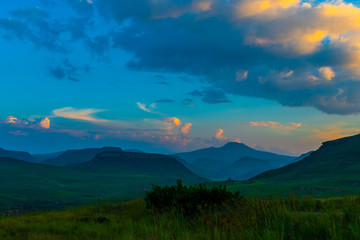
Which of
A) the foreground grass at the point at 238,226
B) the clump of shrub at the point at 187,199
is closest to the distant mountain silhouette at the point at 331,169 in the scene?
the clump of shrub at the point at 187,199

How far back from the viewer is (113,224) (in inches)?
469

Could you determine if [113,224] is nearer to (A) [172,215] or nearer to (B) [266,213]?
(A) [172,215]

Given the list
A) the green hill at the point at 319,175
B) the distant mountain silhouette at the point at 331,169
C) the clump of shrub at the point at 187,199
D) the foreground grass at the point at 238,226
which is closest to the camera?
the foreground grass at the point at 238,226

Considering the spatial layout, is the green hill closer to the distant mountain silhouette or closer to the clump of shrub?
the distant mountain silhouette

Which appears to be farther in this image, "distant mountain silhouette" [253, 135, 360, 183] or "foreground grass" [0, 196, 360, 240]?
"distant mountain silhouette" [253, 135, 360, 183]

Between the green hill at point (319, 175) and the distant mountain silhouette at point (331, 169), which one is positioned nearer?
the green hill at point (319, 175)

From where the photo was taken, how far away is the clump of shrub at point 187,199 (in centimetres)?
1388

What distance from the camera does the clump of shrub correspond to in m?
13.9

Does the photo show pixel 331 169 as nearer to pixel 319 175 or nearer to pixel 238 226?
pixel 319 175

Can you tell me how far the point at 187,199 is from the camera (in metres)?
14.5

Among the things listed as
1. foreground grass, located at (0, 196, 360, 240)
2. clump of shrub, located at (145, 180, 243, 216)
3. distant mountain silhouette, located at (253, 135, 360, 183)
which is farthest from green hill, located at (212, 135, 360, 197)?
foreground grass, located at (0, 196, 360, 240)

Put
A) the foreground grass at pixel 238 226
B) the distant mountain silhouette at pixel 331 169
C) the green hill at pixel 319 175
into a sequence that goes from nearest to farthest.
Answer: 1. the foreground grass at pixel 238 226
2. the green hill at pixel 319 175
3. the distant mountain silhouette at pixel 331 169

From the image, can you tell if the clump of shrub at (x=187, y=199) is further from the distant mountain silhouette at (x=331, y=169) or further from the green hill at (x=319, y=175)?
the distant mountain silhouette at (x=331, y=169)

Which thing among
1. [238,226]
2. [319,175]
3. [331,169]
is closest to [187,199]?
[238,226]
